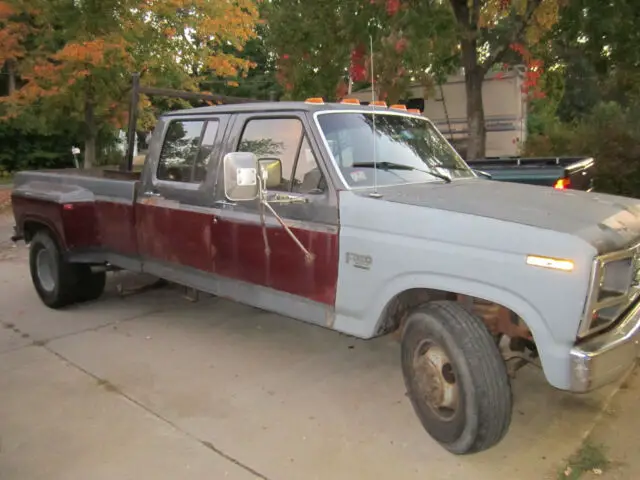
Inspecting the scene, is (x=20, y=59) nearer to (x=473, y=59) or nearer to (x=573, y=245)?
(x=473, y=59)

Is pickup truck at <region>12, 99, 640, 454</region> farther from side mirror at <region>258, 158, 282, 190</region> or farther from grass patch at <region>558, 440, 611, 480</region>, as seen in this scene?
grass patch at <region>558, 440, 611, 480</region>

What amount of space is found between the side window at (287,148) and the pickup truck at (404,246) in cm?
1

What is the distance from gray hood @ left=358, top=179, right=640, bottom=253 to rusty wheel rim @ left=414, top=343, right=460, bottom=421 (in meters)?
0.84

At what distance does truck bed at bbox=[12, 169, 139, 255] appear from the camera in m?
5.67

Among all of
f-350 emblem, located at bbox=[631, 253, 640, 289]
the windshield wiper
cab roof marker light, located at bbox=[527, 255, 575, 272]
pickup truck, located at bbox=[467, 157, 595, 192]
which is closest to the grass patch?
f-350 emblem, located at bbox=[631, 253, 640, 289]

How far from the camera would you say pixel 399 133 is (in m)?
4.43

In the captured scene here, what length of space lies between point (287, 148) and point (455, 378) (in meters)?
1.98

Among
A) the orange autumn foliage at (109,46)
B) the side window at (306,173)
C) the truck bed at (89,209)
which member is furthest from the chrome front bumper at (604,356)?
the orange autumn foliage at (109,46)

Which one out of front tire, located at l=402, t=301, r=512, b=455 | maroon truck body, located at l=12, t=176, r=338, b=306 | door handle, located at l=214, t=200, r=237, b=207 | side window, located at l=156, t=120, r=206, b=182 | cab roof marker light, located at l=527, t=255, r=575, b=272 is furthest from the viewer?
side window, located at l=156, t=120, r=206, b=182

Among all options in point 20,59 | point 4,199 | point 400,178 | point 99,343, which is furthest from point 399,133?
point 4,199

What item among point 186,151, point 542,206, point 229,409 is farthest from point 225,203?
point 542,206

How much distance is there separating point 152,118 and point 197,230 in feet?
→ 43.1

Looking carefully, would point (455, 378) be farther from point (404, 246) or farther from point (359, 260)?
point (359, 260)

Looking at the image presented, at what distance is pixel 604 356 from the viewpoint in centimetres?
295
